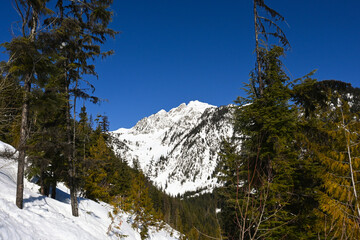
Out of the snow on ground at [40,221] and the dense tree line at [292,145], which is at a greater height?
the dense tree line at [292,145]

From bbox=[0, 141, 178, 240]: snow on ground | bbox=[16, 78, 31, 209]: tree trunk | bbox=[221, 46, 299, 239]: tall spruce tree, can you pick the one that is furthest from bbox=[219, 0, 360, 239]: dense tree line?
bbox=[16, 78, 31, 209]: tree trunk

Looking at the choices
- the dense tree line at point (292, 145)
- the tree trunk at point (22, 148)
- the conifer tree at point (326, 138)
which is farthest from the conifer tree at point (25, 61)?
the conifer tree at point (326, 138)

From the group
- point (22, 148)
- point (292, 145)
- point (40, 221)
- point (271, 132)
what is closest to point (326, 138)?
point (292, 145)

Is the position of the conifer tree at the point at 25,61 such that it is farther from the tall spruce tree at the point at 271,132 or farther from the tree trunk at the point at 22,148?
the tall spruce tree at the point at 271,132

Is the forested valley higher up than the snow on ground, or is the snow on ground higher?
the forested valley

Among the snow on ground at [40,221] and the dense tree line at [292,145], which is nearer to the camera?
the snow on ground at [40,221]

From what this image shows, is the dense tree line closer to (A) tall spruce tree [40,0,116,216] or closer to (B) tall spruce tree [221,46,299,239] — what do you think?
(B) tall spruce tree [221,46,299,239]

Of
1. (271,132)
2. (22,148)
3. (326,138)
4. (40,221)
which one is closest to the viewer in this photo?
(22,148)

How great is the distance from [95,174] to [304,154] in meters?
19.0

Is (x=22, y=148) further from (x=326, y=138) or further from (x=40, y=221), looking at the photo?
(x=326, y=138)

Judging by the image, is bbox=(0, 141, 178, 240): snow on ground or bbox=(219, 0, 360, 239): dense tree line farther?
bbox=(219, 0, 360, 239): dense tree line

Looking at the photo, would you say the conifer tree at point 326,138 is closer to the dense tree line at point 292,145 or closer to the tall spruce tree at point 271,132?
the dense tree line at point 292,145

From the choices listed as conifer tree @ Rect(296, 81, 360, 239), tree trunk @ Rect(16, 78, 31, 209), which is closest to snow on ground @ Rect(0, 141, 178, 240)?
tree trunk @ Rect(16, 78, 31, 209)

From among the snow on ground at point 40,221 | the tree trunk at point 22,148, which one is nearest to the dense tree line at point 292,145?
the snow on ground at point 40,221
